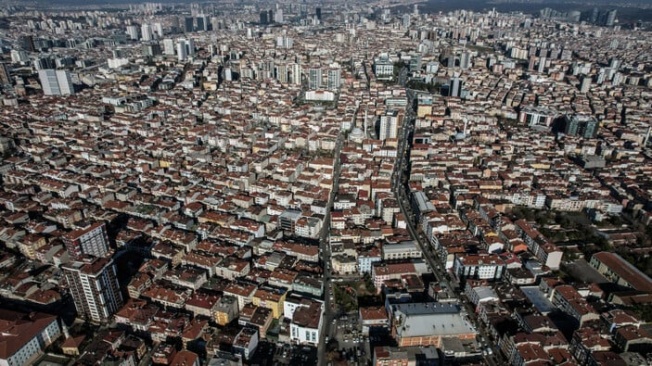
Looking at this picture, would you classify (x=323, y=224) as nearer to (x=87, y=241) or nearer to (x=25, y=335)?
(x=87, y=241)

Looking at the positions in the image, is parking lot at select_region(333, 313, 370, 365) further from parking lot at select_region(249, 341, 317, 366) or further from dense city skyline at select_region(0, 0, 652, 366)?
Result: parking lot at select_region(249, 341, 317, 366)

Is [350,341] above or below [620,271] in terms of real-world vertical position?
below

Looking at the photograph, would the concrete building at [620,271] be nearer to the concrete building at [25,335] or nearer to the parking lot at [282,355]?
the parking lot at [282,355]

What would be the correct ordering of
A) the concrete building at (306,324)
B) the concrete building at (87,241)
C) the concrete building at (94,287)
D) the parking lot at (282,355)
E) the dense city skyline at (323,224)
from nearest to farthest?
the parking lot at (282,355) < the concrete building at (306,324) < the dense city skyline at (323,224) < the concrete building at (94,287) < the concrete building at (87,241)

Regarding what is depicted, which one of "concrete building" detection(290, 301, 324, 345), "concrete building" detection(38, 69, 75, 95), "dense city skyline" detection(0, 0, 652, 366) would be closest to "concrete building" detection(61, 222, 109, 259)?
"dense city skyline" detection(0, 0, 652, 366)

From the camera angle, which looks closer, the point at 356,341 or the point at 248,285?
the point at 356,341

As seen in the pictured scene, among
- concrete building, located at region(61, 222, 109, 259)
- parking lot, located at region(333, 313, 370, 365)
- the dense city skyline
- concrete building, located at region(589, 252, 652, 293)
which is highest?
concrete building, located at region(61, 222, 109, 259)

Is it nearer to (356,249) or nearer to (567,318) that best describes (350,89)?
(356,249)

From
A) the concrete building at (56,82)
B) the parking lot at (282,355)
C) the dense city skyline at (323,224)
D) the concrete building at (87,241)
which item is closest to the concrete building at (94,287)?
the dense city skyline at (323,224)

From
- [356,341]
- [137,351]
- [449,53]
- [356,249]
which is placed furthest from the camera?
[449,53]

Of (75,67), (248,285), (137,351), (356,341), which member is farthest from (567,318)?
(75,67)

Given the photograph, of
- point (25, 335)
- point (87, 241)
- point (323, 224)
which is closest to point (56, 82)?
point (87, 241)
